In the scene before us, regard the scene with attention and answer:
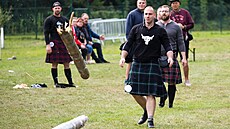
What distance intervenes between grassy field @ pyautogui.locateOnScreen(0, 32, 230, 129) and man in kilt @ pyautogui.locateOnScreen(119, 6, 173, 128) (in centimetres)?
46

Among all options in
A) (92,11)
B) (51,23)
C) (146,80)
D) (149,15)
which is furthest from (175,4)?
(92,11)

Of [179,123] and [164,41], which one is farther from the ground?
[164,41]

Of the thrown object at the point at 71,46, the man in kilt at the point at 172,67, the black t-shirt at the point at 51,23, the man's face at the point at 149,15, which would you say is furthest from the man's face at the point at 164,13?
the black t-shirt at the point at 51,23

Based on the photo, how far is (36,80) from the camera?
15.2 m

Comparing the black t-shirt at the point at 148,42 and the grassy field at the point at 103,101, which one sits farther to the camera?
the grassy field at the point at 103,101

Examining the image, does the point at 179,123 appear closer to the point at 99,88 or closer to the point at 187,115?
the point at 187,115

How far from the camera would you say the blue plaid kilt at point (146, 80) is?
29.1ft

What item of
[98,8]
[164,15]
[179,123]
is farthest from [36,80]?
[98,8]

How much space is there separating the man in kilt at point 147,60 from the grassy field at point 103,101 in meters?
0.46

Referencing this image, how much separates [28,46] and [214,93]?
17.8 m

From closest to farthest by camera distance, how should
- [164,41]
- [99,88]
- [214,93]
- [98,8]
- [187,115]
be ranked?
[164,41] → [187,115] → [214,93] → [99,88] → [98,8]

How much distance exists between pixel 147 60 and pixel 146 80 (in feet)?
0.88

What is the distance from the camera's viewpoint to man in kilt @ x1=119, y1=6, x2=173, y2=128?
884cm

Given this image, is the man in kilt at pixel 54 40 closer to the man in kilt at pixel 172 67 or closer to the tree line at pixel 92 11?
the man in kilt at pixel 172 67
